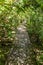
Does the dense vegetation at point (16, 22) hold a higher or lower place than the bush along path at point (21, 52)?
higher

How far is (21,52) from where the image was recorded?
5.35m

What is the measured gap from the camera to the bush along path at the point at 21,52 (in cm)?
496

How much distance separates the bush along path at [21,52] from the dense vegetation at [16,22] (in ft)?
0.55

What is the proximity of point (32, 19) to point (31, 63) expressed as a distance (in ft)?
5.55

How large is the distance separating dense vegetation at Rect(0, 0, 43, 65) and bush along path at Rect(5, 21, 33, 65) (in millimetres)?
167

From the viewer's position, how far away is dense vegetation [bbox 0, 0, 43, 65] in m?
5.32

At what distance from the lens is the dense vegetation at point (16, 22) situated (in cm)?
532

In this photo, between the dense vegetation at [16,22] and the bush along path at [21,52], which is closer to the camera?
the bush along path at [21,52]

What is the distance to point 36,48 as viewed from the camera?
6094 mm

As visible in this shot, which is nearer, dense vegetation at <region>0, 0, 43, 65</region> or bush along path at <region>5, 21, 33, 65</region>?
bush along path at <region>5, 21, 33, 65</region>

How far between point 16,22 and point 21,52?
1.98 metres

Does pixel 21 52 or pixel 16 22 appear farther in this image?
pixel 16 22

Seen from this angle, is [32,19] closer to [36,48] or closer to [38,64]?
[36,48]

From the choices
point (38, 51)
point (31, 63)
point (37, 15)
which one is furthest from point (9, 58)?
point (37, 15)
